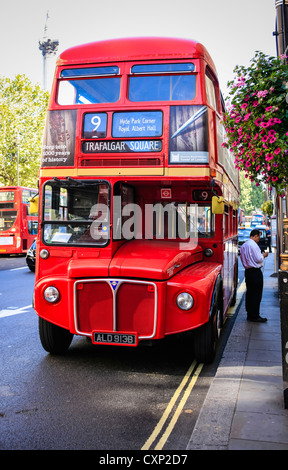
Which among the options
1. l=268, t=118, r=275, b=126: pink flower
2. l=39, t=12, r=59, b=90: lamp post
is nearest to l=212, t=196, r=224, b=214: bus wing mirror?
l=268, t=118, r=275, b=126: pink flower

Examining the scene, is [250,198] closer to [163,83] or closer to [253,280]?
[253,280]

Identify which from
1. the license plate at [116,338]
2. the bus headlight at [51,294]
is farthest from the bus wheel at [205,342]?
the bus headlight at [51,294]

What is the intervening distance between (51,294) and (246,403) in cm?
268

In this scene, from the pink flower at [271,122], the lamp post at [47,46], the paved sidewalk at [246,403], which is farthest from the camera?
the lamp post at [47,46]

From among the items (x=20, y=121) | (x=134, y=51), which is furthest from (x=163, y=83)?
(x=20, y=121)

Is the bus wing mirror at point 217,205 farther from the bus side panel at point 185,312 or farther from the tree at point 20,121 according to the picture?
the tree at point 20,121

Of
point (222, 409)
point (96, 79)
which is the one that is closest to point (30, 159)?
point (96, 79)

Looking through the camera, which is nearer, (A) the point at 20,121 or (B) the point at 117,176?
(B) the point at 117,176

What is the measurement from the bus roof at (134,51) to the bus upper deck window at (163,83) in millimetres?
144

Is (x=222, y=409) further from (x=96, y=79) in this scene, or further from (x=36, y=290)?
(x=96, y=79)

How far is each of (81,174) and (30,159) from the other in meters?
31.3

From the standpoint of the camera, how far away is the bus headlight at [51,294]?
5.87m

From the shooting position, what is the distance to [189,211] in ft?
23.2

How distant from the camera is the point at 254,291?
28.1ft
